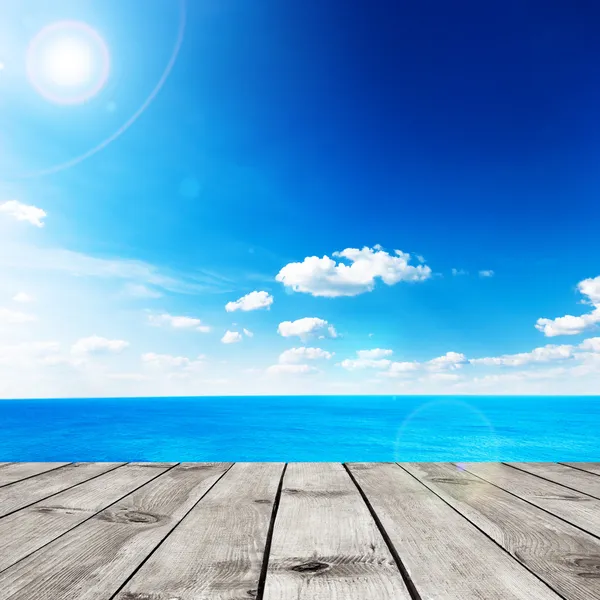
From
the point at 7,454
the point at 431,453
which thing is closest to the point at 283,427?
the point at 431,453

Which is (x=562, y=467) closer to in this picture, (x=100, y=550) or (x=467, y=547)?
(x=467, y=547)

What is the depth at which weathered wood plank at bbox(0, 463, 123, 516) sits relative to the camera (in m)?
1.74

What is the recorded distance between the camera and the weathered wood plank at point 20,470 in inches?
84.9

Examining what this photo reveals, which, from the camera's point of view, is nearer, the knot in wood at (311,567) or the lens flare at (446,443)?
the knot in wood at (311,567)

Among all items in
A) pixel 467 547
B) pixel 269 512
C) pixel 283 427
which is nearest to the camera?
pixel 467 547

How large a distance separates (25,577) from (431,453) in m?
47.4

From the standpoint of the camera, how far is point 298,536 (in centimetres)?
131

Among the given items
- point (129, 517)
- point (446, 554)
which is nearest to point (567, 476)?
point (446, 554)

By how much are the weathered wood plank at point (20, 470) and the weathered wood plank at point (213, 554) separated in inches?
45.0

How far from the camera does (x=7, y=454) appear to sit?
147 ft

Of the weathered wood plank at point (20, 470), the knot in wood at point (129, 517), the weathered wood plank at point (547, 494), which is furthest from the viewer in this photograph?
the weathered wood plank at point (20, 470)

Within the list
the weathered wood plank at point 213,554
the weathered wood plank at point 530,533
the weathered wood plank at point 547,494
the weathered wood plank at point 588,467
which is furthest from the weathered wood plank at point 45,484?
the weathered wood plank at point 588,467

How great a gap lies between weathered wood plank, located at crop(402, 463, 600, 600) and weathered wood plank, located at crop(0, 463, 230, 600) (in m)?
1.06

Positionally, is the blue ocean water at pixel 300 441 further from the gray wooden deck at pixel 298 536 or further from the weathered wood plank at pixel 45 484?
the gray wooden deck at pixel 298 536
